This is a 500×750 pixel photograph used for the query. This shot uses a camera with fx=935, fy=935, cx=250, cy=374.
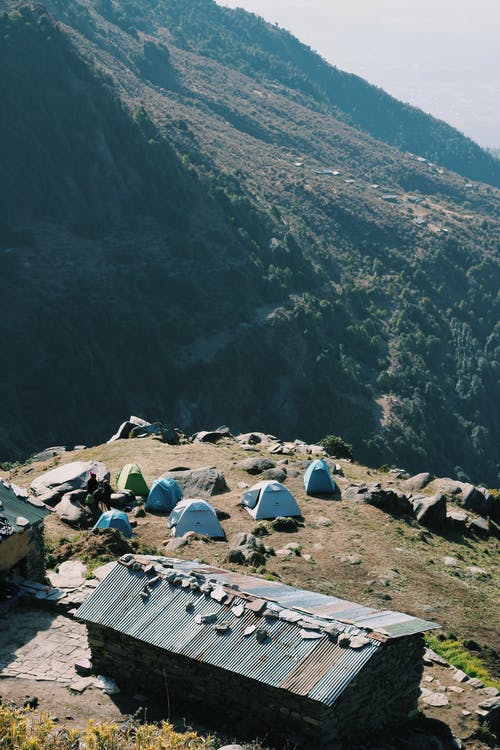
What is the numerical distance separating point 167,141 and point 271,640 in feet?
336

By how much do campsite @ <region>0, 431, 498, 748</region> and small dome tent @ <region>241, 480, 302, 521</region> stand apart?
0.38 m

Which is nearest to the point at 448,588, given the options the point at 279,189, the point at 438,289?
the point at 438,289

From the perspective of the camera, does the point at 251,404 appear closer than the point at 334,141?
Yes

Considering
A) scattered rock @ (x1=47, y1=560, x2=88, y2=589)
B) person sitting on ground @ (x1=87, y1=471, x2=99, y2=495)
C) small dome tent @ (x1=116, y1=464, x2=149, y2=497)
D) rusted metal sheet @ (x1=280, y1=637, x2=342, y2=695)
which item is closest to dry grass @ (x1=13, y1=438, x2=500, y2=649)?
small dome tent @ (x1=116, y1=464, x2=149, y2=497)

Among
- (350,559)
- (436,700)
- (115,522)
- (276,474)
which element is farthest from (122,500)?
(436,700)

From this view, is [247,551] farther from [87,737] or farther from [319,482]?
[87,737]

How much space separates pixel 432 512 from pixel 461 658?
9.76 metres

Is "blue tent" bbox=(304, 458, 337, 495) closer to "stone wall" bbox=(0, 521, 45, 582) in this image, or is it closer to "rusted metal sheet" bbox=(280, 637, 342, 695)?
"stone wall" bbox=(0, 521, 45, 582)

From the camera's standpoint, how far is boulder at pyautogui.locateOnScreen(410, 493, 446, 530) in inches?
1183

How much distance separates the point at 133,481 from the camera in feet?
104

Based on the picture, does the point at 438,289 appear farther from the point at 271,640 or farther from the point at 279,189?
the point at 271,640

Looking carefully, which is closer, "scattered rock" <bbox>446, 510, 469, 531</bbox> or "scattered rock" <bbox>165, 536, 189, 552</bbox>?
"scattered rock" <bbox>165, 536, 189, 552</bbox>

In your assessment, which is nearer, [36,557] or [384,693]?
[384,693]

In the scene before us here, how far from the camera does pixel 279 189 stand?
133 meters
